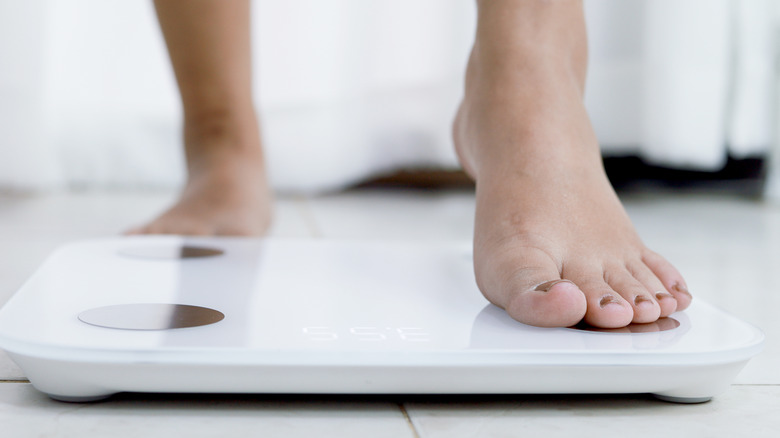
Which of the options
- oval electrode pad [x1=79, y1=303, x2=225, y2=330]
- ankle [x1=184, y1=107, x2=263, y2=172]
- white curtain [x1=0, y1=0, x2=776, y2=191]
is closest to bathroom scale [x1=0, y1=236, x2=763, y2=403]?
oval electrode pad [x1=79, y1=303, x2=225, y2=330]

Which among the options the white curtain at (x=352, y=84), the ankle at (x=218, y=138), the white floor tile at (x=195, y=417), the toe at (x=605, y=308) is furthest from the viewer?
the white curtain at (x=352, y=84)

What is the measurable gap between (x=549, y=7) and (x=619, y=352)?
41 centimetres

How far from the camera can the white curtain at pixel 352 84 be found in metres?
1.71

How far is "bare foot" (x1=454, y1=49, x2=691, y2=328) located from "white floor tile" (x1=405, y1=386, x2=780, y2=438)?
0.20 feet

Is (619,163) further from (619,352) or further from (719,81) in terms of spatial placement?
(619,352)

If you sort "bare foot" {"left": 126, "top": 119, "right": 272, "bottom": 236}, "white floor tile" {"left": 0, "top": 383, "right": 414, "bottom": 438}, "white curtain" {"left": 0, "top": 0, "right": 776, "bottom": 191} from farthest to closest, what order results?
1. "white curtain" {"left": 0, "top": 0, "right": 776, "bottom": 191}
2. "bare foot" {"left": 126, "top": 119, "right": 272, "bottom": 236}
3. "white floor tile" {"left": 0, "top": 383, "right": 414, "bottom": 438}

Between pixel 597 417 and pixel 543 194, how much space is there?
23cm

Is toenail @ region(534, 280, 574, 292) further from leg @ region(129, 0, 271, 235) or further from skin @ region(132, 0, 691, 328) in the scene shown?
leg @ region(129, 0, 271, 235)

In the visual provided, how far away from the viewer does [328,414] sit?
0.46 m

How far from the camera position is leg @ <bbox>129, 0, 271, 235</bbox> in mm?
1071

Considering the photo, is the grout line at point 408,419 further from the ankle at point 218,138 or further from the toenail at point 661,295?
the ankle at point 218,138

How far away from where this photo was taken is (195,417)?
0.45 m

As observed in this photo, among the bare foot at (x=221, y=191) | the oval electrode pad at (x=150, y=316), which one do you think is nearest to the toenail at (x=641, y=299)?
the oval electrode pad at (x=150, y=316)

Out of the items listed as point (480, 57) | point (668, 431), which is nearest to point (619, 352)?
point (668, 431)
